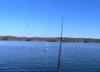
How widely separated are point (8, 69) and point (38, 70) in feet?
18.6

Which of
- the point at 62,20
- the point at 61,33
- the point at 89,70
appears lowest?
the point at 89,70

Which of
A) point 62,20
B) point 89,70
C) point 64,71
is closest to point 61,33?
point 62,20

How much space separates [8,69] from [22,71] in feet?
10.8

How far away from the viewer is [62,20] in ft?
48.2

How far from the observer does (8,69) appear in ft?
128

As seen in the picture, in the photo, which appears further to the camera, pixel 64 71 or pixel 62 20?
pixel 64 71

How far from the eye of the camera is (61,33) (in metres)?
14.3

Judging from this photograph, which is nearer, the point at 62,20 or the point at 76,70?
the point at 62,20

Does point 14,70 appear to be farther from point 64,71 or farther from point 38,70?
point 64,71

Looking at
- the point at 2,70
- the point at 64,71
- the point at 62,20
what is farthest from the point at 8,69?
the point at 62,20

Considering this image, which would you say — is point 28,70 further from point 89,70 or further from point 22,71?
point 89,70

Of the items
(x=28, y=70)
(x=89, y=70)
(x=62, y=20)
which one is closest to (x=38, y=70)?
(x=28, y=70)

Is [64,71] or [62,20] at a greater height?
[62,20]

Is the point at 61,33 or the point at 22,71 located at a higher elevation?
the point at 61,33
